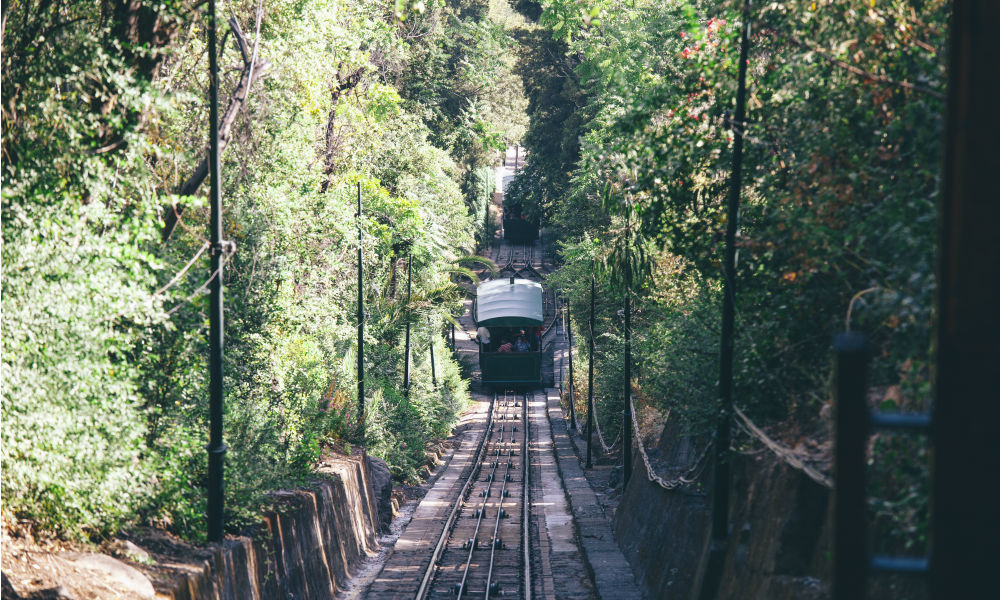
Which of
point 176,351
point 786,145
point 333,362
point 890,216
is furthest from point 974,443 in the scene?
point 333,362

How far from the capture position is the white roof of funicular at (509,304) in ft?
144

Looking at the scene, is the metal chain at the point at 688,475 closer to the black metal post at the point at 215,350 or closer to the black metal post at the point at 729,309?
the black metal post at the point at 729,309

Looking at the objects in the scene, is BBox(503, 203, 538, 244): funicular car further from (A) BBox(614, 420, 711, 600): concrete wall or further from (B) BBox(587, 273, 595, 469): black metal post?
(A) BBox(614, 420, 711, 600): concrete wall

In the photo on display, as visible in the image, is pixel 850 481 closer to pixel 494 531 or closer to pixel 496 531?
pixel 496 531

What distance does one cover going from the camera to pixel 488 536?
891 inches

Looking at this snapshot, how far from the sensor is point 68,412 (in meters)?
8.82

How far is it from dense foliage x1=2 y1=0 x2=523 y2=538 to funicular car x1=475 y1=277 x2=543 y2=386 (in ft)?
49.1

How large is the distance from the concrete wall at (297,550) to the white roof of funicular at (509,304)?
70.9 ft

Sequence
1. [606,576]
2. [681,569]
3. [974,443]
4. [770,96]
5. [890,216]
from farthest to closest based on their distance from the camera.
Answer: [606,576] < [681,569] < [770,96] < [890,216] < [974,443]

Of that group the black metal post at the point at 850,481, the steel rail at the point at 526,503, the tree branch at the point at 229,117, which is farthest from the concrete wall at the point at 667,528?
the black metal post at the point at 850,481

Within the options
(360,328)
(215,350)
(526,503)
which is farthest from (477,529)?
(215,350)

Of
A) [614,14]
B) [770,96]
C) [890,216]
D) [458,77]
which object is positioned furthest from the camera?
[458,77]

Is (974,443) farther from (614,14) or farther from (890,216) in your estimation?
(614,14)

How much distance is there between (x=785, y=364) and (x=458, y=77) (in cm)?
3276
